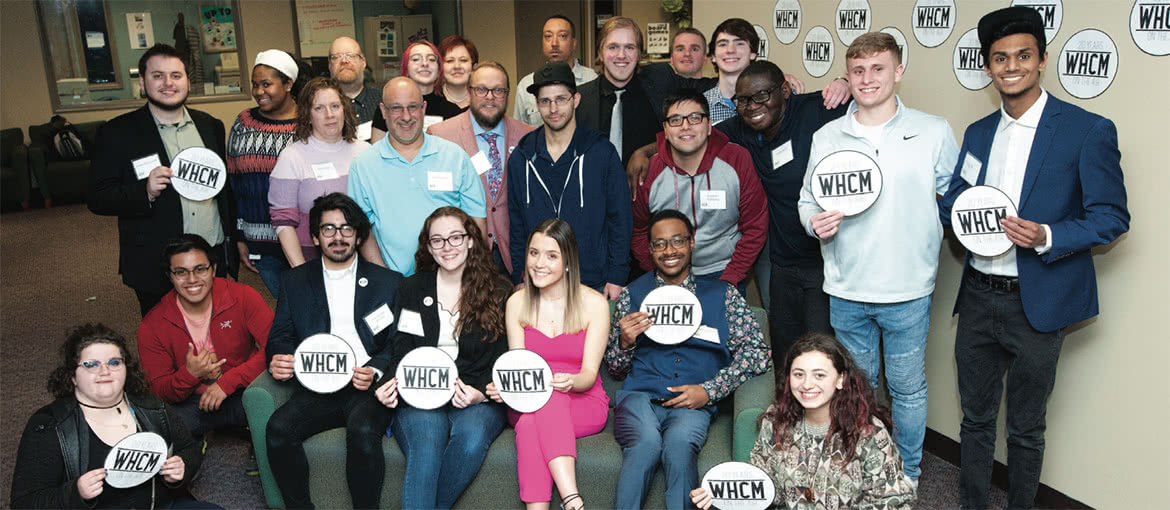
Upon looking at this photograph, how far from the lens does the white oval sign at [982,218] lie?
2.83 metres

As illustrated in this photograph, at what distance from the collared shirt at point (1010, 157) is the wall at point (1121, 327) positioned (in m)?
0.26

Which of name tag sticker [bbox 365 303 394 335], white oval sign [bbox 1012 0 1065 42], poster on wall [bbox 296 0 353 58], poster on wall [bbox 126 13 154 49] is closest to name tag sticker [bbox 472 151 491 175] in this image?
name tag sticker [bbox 365 303 394 335]

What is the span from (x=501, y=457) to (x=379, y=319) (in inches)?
30.3

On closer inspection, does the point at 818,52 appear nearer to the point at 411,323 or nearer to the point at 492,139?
the point at 492,139

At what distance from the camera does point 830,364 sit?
8.69 feet

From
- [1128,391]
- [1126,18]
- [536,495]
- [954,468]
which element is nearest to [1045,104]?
[1126,18]

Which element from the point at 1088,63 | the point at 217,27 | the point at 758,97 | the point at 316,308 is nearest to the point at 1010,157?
the point at 1088,63

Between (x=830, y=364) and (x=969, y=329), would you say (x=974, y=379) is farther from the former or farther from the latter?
(x=830, y=364)

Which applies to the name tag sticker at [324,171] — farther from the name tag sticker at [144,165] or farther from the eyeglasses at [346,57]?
the eyeglasses at [346,57]

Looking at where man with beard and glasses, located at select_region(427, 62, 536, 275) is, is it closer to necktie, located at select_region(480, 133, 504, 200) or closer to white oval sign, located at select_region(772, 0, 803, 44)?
necktie, located at select_region(480, 133, 504, 200)

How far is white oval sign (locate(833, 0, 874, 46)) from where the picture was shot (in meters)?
3.90

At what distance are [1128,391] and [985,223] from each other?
0.77m

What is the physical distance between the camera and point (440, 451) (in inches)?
121

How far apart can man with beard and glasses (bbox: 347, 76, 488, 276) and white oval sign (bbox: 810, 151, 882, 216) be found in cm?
150
